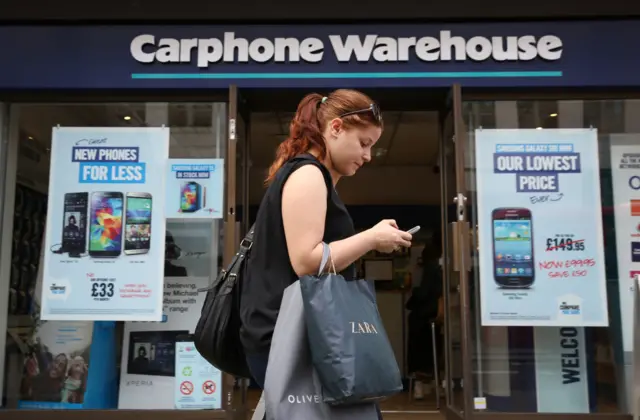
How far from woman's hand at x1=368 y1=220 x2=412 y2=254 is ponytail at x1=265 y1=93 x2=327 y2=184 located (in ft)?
0.86

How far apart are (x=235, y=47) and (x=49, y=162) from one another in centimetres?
171

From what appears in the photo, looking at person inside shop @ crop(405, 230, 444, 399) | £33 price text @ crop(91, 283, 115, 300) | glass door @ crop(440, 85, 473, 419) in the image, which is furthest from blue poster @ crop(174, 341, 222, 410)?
person inside shop @ crop(405, 230, 444, 399)

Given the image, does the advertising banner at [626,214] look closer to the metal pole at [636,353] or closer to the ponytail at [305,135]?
the metal pole at [636,353]

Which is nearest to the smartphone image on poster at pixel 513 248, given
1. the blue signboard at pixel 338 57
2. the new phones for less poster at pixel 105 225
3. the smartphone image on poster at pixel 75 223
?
the blue signboard at pixel 338 57

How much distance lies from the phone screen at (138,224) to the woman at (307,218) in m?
3.35

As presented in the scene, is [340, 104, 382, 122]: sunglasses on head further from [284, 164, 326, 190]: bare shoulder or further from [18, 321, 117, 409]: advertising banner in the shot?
[18, 321, 117, 409]: advertising banner

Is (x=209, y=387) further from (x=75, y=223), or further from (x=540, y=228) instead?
(x=540, y=228)

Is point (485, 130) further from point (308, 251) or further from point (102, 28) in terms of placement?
point (308, 251)

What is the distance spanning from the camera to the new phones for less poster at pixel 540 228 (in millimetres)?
4754

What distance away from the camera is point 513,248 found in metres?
4.82

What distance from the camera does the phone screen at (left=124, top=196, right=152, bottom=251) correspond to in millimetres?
4848

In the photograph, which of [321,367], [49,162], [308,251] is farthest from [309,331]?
[49,162]

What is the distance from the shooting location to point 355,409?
1.43 m

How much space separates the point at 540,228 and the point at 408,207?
503cm
